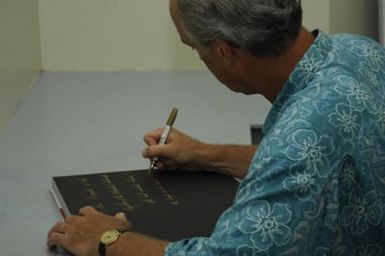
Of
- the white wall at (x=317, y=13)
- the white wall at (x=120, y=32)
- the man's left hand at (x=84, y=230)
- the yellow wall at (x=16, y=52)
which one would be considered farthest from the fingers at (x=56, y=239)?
the white wall at (x=317, y=13)

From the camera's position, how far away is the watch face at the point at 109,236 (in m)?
1.16

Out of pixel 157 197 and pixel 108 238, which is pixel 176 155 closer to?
pixel 157 197

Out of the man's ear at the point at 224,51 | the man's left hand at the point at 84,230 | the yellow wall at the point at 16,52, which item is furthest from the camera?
the yellow wall at the point at 16,52

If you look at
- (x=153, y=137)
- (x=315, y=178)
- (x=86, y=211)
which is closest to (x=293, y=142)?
(x=315, y=178)

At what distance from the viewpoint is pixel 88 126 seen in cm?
191

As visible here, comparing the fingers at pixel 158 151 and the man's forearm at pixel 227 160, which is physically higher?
the fingers at pixel 158 151

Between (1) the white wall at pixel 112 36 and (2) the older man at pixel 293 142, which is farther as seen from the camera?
(1) the white wall at pixel 112 36

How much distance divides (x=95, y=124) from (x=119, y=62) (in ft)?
2.18

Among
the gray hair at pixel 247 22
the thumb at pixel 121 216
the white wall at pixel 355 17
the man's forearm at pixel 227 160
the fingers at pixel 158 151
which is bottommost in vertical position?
the man's forearm at pixel 227 160

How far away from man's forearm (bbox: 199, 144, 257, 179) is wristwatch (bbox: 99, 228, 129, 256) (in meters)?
0.39

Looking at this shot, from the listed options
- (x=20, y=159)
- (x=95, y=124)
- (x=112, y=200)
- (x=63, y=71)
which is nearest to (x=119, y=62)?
(x=63, y=71)

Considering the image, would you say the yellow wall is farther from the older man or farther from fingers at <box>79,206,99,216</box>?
the older man

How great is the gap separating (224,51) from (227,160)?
0.47 meters

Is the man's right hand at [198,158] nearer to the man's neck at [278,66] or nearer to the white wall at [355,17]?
the man's neck at [278,66]
